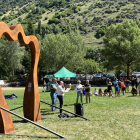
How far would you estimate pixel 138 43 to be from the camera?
34625 millimetres

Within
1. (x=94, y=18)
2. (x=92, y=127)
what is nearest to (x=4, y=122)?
(x=92, y=127)

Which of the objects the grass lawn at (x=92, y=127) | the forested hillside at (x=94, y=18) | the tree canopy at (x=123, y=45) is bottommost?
the grass lawn at (x=92, y=127)

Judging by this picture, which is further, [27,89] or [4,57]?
[4,57]

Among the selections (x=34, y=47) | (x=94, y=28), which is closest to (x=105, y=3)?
(x=94, y=28)

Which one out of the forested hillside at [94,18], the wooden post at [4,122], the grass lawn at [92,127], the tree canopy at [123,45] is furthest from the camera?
the forested hillside at [94,18]

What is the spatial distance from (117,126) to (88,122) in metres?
1.29

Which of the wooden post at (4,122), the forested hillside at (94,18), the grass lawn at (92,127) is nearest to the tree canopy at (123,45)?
the grass lawn at (92,127)

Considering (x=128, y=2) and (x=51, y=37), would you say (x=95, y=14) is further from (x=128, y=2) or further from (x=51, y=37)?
(x=51, y=37)

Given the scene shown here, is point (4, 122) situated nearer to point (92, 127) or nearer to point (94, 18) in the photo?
point (92, 127)

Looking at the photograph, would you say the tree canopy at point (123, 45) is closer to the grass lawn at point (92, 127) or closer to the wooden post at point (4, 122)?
the grass lawn at point (92, 127)

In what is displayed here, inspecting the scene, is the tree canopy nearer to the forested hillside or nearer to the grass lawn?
the grass lawn

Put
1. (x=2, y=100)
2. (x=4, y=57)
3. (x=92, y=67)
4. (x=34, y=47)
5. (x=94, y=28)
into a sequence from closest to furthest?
(x=2, y=100) → (x=34, y=47) → (x=92, y=67) → (x=4, y=57) → (x=94, y=28)

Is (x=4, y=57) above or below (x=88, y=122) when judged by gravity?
above

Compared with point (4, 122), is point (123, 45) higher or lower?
higher
